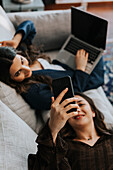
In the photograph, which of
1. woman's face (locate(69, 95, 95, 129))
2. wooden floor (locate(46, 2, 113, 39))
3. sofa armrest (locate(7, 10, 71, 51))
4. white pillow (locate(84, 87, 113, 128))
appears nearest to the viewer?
woman's face (locate(69, 95, 95, 129))

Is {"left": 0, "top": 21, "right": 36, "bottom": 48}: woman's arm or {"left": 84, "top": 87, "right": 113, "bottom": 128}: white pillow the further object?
{"left": 0, "top": 21, "right": 36, "bottom": 48}: woman's arm

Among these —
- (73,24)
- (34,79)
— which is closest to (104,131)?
(34,79)

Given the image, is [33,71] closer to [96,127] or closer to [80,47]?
[80,47]

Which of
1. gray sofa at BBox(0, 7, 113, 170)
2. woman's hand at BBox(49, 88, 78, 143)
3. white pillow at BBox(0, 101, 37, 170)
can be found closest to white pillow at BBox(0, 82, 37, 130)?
gray sofa at BBox(0, 7, 113, 170)

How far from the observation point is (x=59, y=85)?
46.7 inches

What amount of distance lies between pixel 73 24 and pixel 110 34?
4.07 ft

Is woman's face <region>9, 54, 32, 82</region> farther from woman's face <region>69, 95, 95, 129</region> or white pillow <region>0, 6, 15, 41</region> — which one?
woman's face <region>69, 95, 95, 129</region>

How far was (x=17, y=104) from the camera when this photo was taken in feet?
4.58

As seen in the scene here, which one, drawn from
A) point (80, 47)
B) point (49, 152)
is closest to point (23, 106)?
point (49, 152)

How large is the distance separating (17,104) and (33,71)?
0.34 m

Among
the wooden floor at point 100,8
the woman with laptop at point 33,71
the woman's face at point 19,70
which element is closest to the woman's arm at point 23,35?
the woman with laptop at point 33,71

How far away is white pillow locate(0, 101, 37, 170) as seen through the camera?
1.04 meters

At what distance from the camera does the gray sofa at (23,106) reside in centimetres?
109

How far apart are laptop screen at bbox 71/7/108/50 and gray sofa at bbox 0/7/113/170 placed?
17cm
